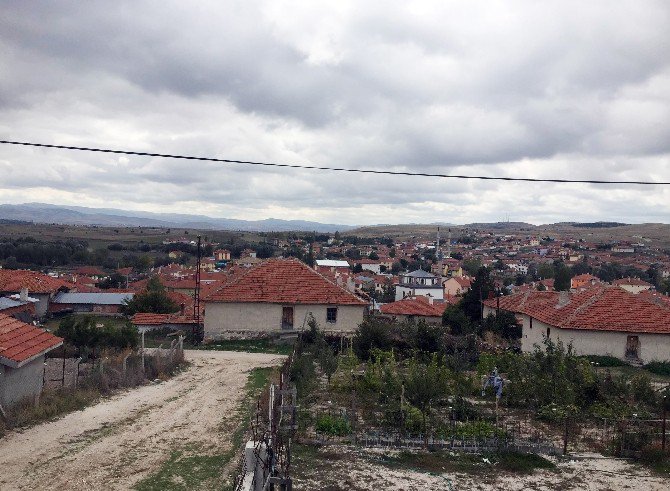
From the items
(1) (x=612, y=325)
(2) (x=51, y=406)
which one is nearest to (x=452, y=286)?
(1) (x=612, y=325)

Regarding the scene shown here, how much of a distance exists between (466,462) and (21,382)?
10.7 m

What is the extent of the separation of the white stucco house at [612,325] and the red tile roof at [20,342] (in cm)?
1880

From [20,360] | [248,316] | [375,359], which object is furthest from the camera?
[248,316]

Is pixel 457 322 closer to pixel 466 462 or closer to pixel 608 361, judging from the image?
pixel 608 361

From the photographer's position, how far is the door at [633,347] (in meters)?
26.1

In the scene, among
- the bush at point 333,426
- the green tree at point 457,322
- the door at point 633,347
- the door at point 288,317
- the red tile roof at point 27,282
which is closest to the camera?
the bush at point 333,426

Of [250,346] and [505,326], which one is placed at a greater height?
[505,326]

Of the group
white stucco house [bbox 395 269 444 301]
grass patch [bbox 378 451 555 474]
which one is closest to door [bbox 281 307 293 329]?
grass patch [bbox 378 451 555 474]

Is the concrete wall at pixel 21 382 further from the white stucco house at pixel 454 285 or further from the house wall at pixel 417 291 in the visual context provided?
the white stucco house at pixel 454 285

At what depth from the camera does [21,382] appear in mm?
15273

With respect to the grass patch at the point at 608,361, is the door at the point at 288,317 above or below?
above

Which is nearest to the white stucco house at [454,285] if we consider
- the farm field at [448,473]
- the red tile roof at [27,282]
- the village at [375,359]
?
the village at [375,359]

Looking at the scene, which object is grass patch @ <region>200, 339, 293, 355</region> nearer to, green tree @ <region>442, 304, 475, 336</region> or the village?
the village

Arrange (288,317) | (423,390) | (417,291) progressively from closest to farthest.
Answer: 1. (423,390)
2. (288,317)
3. (417,291)
